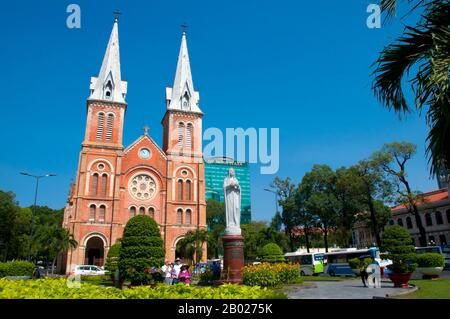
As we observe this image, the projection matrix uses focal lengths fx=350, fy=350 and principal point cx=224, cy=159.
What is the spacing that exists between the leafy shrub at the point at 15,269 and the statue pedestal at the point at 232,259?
12.7 meters

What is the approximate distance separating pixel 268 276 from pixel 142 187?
1125 inches

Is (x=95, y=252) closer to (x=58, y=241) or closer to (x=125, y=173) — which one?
(x=58, y=241)

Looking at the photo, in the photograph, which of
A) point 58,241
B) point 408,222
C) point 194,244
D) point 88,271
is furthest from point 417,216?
point 58,241

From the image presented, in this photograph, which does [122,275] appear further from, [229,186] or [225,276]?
[229,186]

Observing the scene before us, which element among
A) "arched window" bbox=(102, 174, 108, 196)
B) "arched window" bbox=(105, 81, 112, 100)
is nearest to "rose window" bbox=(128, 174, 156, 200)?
"arched window" bbox=(102, 174, 108, 196)

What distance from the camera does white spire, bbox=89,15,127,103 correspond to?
4225 cm

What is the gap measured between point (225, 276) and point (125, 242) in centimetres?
537

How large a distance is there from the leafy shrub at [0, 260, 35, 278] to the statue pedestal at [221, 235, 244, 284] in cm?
1272

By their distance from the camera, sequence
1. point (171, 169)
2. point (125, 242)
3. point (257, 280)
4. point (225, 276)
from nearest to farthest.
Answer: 1. point (225, 276)
2. point (257, 280)
3. point (125, 242)
4. point (171, 169)

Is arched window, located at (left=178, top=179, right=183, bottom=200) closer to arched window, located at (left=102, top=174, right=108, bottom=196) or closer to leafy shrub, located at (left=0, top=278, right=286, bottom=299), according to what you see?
arched window, located at (left=102, top=174, right=108, bottom=196)

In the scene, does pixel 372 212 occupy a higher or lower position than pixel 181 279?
higher

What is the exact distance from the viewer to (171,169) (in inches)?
1684

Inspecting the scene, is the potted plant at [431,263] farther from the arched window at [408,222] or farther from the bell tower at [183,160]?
the arched window at [408,222]
